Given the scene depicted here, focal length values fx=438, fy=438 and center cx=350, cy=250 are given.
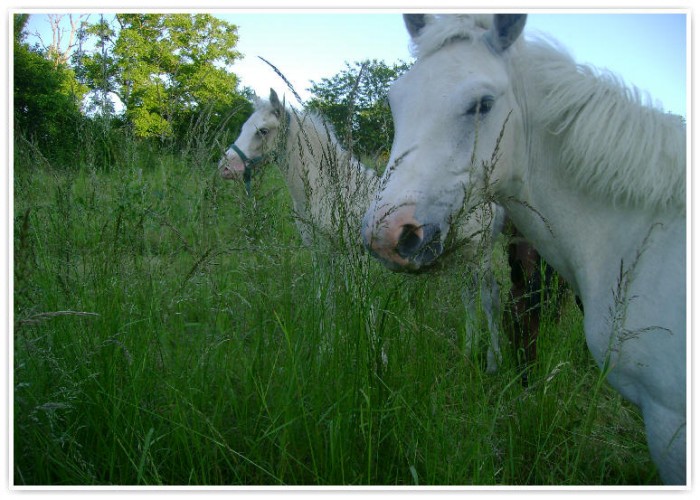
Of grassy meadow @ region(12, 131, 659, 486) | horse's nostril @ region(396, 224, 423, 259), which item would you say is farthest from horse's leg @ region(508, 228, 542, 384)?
horse's nostril @ region(396, 224, 423, 259)

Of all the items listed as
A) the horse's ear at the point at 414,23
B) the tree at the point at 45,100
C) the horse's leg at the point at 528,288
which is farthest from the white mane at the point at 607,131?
the tree at the point at 45,100

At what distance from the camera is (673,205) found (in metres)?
1.30

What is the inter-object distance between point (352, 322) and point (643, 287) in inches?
33.1

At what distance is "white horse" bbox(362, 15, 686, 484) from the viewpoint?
122 cm

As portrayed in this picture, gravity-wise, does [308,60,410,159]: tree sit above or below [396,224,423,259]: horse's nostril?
above

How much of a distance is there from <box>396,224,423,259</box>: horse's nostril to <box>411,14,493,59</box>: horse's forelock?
62cm

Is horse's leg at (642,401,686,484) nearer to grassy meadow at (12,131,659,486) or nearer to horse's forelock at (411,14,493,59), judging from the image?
grassy meadow at (12,131,659,486)

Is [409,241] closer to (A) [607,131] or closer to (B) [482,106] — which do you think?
(B) [482,106]

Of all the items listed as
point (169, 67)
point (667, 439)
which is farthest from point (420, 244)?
point (169, 67)

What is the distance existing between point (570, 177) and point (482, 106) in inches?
14.7

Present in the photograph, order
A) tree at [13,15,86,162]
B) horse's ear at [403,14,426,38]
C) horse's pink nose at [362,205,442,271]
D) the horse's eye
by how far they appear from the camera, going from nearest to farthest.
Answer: horse's pink nose at [362,205,442,271]
the horse's eye
horse's ear at [403,14,426,38]
tree at [13,15,86,162]

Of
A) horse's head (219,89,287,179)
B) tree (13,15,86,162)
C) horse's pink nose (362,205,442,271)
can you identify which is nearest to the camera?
horse's pink nose (362,205,442,271)

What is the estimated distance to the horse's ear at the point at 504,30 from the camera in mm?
1375
